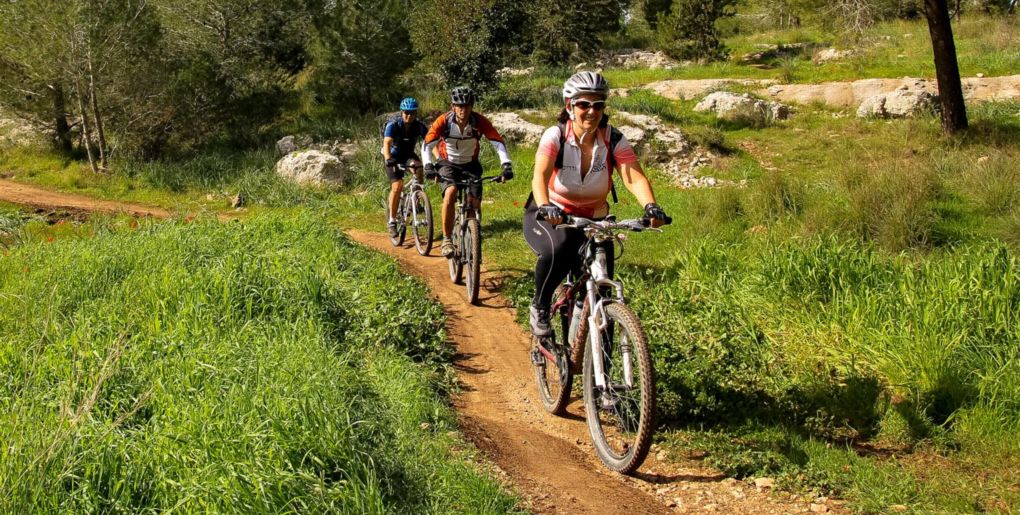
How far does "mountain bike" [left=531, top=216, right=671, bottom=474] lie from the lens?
13.7ft

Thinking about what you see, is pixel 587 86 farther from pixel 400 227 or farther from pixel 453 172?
pixel 400 227

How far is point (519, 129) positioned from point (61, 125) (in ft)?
40.6

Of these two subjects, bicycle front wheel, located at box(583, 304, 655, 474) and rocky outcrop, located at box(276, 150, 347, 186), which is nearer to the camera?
bicycle front wheel, located at box(583, 304, 655, 474)

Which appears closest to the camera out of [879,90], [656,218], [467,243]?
[656,218]

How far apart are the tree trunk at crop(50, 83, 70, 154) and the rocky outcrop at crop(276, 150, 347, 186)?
7014 millimetres

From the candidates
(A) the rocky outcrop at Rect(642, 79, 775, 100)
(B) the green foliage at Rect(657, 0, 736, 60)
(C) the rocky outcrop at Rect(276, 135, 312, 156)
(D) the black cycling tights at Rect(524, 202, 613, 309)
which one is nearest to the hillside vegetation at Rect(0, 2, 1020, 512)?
(D) the black cycling tights at Rect(524, 202, 613, 309)

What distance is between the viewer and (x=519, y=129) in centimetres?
1725

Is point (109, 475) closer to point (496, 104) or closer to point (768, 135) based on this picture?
point (768, 135)

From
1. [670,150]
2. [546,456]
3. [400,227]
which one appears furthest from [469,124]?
[670,150]

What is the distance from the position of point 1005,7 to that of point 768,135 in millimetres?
22469

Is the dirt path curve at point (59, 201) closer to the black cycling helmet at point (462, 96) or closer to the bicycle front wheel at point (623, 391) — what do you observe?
the black cycling helmet at point (462, 96)

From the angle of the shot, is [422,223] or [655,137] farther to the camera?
[655,137]

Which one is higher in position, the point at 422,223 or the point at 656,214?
the point at 656,214

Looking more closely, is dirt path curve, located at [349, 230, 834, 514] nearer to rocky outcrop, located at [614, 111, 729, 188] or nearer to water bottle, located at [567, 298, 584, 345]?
water bottle, located at [567, 298, 584, 345]
